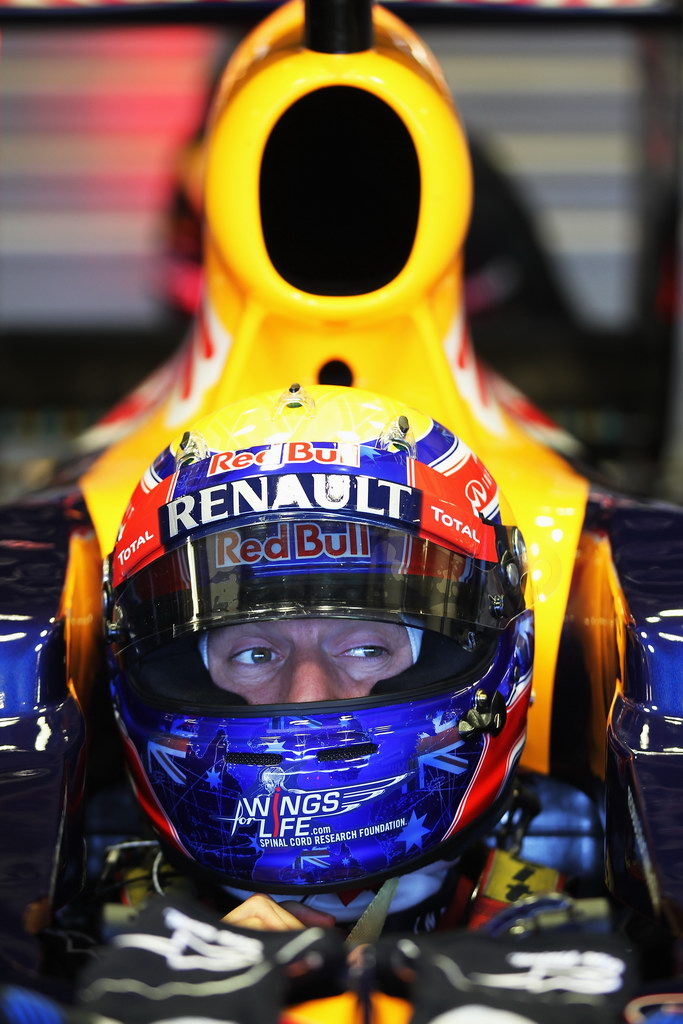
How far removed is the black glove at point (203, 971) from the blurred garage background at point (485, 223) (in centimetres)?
252

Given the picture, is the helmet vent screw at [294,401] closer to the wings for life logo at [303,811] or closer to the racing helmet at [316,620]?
the racing helmet at [316,620]

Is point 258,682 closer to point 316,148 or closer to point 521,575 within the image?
point 521,575

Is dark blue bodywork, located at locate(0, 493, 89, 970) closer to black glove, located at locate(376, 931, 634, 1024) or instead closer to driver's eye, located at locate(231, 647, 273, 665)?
driver's eye, located at locate(231, 647, 273, 665)

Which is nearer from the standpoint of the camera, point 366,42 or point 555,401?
point 366,42

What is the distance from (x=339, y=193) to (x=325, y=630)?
0.80 meters

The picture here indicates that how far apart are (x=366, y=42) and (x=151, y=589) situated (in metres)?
0.96

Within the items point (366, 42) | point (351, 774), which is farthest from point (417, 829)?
point (366, 42)

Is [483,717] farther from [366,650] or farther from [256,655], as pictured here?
[256,655]

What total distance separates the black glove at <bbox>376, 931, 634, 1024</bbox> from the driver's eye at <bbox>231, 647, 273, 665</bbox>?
0.50 meters

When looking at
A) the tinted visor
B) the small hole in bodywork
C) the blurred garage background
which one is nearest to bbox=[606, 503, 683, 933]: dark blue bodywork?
the tinted visor

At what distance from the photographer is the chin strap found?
1646mm

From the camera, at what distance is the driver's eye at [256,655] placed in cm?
178

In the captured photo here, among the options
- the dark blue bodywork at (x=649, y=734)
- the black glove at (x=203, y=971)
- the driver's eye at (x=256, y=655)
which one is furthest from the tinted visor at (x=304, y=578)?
the black glove at (x=203, y=971)

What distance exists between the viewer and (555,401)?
4.10m
